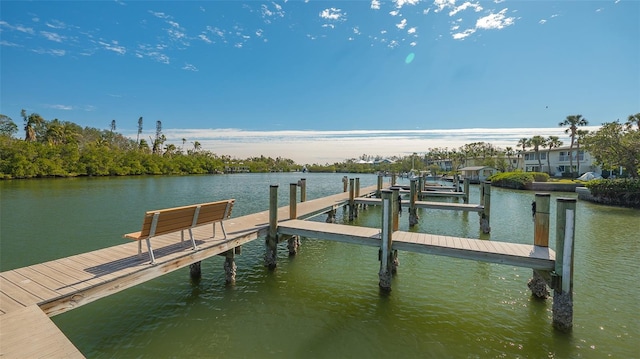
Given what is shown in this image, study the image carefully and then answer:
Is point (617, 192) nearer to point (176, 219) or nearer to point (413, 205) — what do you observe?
point (413, 205)

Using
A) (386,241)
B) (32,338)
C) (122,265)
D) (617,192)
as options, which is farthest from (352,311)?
(617,192)

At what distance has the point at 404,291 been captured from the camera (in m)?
7.47

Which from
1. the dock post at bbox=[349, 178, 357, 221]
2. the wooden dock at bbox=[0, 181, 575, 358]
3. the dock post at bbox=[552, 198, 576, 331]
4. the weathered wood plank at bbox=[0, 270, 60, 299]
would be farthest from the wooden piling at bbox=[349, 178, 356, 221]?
→ the weathered wood plank at bbox=[0, 270, 60, 299]

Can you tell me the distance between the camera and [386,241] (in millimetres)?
7305

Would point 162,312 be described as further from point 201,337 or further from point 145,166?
point 145,166

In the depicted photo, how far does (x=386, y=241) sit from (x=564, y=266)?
3.35 m

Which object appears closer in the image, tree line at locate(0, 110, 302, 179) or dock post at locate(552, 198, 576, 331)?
dock post at locate(552, 198, 576, 331)

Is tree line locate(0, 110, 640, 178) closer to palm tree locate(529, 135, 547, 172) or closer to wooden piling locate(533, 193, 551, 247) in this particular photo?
palm tree locate(529, 135, 547, 172)

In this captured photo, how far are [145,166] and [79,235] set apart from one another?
73.8m

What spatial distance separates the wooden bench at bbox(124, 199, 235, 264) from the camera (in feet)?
17.8

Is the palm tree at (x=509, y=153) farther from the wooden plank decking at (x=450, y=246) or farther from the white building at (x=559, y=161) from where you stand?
the wooden plank decking at (x=450, y=246)

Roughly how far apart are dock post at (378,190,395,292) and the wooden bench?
3.71 metres

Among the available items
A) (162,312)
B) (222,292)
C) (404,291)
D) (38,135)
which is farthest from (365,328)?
(38,135)

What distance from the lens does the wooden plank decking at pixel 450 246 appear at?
242 inches
